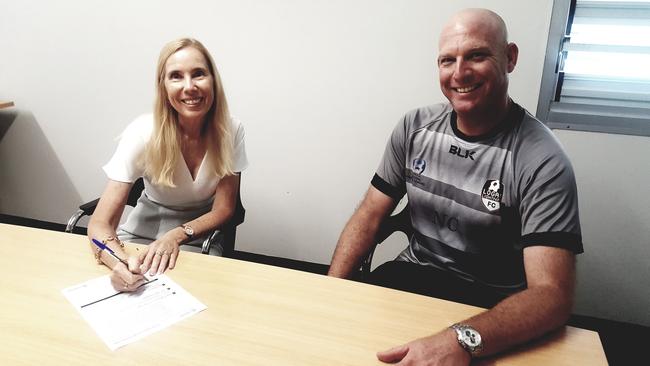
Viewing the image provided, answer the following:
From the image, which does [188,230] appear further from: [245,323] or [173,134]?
[245,323]

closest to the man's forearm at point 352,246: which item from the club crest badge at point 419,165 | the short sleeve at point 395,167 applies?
the short sleeve at point 395,167

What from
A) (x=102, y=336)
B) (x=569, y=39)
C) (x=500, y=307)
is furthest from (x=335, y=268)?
(x=569, y=39)

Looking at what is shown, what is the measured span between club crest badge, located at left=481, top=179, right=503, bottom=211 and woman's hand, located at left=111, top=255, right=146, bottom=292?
106cm

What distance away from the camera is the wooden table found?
903 mm

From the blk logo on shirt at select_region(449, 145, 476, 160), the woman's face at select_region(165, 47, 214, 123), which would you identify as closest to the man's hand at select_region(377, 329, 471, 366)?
the blk logo on shirt at select_region(449, 145, 476, 160)

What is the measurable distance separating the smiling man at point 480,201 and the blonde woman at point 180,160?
0.58m

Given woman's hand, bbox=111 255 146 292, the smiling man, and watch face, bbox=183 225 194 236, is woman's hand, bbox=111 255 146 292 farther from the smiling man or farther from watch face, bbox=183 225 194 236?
the smiling man

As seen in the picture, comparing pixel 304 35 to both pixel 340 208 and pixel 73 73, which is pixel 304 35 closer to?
pixel 340 208

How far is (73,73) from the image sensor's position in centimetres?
274

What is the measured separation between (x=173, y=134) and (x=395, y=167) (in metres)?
0.89

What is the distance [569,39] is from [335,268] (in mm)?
1538

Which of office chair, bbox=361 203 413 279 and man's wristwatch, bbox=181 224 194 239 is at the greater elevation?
man's wristwatch, bbox=181 224 194 239

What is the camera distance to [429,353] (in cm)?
90

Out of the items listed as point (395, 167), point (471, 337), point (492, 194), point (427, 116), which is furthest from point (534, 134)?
point (471, 337)
